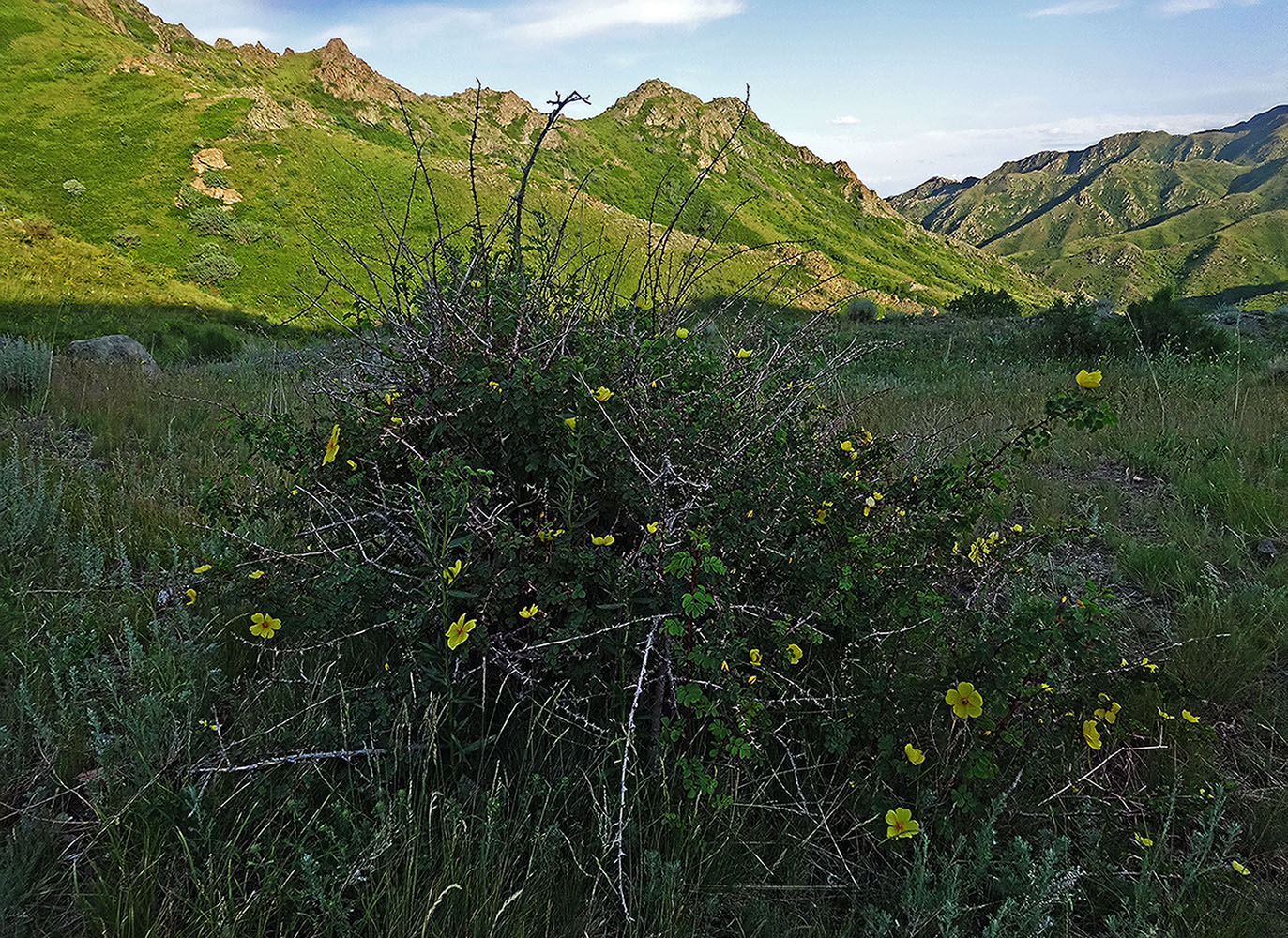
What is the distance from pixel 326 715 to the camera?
161cm

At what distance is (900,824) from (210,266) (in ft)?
128

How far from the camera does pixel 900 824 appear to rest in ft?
4.77

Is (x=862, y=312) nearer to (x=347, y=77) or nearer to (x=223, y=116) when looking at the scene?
(x=223, y=116)

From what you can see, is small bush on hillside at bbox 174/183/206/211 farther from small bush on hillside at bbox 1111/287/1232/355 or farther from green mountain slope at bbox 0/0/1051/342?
small bush on hillside at bbox 1111/287/1232/355

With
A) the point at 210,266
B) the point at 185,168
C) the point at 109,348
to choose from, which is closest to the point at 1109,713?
the point at 109,348

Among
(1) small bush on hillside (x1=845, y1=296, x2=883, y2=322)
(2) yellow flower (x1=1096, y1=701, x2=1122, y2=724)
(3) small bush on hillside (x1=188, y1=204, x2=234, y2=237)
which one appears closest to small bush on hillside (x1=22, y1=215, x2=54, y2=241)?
(3) small bush on hillside (x1=188, y1=204, x2=234, y2=237)

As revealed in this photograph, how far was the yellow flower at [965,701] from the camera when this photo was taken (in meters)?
1.48

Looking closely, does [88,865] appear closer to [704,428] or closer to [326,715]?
[326,715]

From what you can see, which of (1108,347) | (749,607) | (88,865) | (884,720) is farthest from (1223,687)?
(1108,347)

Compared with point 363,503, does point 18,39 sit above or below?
above

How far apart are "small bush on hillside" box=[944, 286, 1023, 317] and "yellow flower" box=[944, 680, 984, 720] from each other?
17.1m

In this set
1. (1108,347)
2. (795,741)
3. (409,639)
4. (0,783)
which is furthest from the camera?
(1108,347)

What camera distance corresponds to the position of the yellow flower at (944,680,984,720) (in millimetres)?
1485

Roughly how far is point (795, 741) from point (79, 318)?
23.6m
